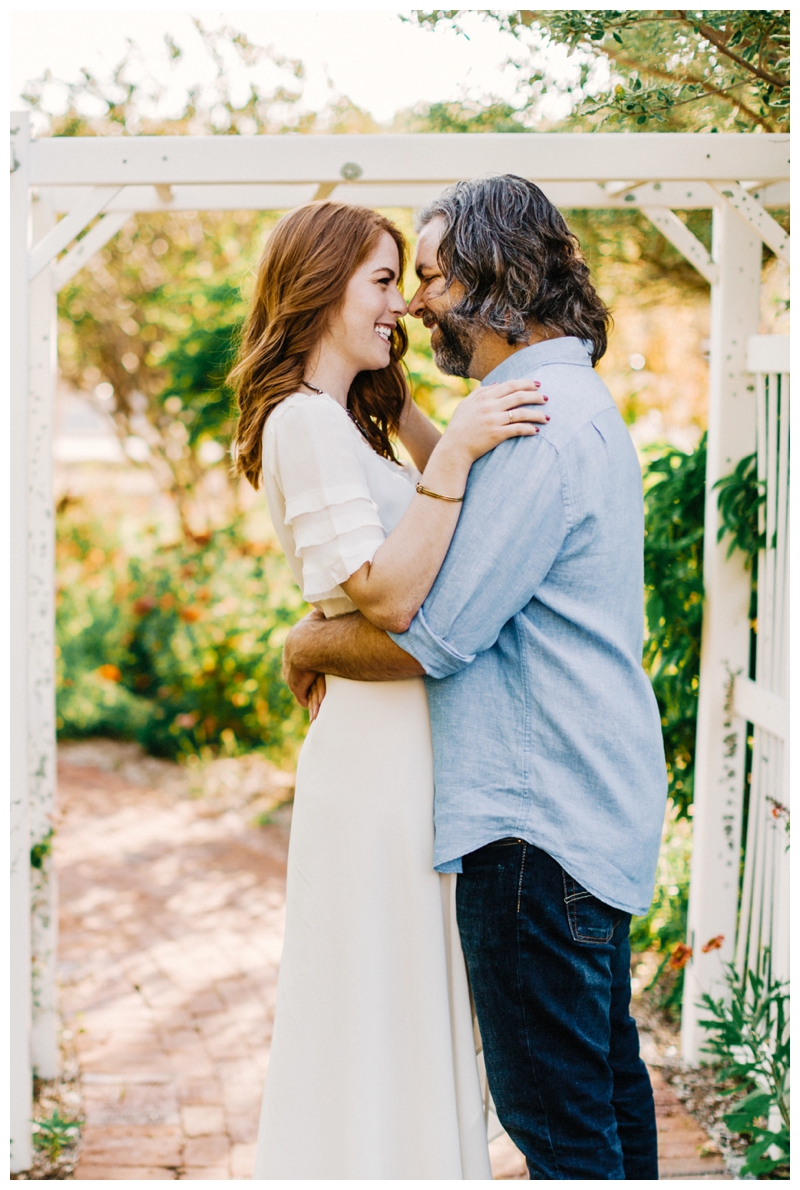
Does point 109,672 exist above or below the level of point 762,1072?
above

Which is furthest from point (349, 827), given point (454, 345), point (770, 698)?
point (770, 698)

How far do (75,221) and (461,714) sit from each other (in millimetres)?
1597

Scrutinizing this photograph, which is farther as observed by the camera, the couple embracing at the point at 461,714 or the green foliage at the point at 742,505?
the green foliage at the point at 742,505

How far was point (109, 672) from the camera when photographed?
19.2 feet

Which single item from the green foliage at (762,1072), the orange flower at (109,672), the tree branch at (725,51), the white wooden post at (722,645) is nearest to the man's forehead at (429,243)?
the tree branch at (725,51)

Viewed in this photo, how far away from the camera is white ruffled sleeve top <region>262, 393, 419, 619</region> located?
62.8 inches

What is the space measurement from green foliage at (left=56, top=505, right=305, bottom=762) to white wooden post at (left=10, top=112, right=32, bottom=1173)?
8.45ft

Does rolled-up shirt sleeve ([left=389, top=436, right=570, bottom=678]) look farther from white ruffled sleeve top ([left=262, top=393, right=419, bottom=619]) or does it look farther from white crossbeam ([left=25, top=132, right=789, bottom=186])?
white crossbeam ([left=25, top=132, right=789, bottom=186])

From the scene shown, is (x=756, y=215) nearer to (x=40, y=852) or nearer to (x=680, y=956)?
(x=680, y=956)

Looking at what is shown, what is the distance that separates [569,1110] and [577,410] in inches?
41.0

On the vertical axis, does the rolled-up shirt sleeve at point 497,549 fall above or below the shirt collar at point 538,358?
below

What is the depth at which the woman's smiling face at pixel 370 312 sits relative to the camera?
1.80 metres

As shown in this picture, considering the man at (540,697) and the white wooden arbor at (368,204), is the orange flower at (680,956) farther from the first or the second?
the man at (540,697)

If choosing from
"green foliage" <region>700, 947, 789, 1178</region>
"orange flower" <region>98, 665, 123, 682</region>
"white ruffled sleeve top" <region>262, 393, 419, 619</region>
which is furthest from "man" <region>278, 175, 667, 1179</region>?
"orange flower" <region>98, 665, 123, 682</region>
